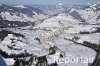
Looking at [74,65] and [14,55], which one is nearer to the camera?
[74,65]

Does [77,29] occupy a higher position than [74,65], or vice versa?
[74,65]

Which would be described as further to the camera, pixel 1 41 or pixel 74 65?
pixel 1 41

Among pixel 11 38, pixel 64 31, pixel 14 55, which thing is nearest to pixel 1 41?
pixel 11 38

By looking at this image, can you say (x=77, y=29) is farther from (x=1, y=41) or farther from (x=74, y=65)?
(x=74, y=65)

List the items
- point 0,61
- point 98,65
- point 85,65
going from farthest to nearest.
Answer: point 85,65 → point 0,61 → point 98,65

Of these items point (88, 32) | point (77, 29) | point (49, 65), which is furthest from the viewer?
point (77, 29)

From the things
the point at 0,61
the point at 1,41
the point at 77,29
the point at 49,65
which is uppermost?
the point at 0,61

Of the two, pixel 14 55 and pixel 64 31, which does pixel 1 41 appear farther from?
pixel 64 31

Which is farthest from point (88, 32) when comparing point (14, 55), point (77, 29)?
point (14, 55)

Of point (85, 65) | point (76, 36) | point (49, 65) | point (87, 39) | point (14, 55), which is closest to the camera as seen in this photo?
point (49, 65)

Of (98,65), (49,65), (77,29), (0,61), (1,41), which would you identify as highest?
(98,65)
